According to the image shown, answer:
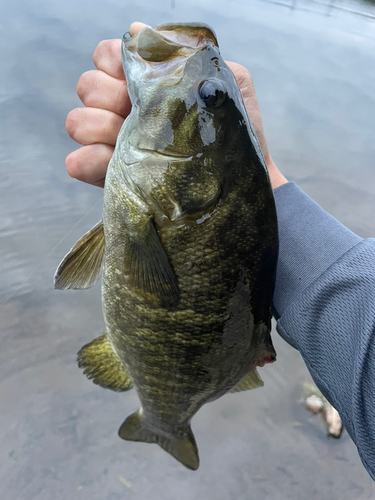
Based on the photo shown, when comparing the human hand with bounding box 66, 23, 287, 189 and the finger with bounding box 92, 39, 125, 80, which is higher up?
the finger with bounding box 92, 39, 125, 80

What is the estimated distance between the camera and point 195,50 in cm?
84

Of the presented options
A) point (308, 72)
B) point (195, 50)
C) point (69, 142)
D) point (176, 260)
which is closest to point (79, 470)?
point (176, 260)

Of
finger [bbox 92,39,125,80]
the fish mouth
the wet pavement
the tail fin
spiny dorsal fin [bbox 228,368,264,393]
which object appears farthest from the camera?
the wet pavement

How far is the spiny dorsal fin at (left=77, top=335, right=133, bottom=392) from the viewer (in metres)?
1.27

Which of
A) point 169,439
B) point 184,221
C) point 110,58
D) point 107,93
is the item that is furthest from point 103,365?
point 110,58

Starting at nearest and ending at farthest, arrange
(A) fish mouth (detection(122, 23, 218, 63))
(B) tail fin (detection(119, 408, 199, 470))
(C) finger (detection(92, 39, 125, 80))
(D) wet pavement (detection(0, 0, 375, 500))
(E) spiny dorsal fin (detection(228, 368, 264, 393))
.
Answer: (A) fish mouth (detection(122, 23, 218, 63))
(C) finger (detection(92, 39, 125, 80))
(E) spiny dorsal fin (detection(228, 368, 264, 393))
(B) tail fin (detection(119, 408, 199, 470))
(D) wet pavement (detection(0, 0, 375, 500))

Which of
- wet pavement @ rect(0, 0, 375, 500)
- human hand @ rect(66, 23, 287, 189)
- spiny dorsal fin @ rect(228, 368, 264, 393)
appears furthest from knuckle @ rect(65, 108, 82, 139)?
wet pavement @ rect(0, 0, 375, 500)

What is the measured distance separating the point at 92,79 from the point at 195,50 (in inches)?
17.5

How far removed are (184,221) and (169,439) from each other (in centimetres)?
107

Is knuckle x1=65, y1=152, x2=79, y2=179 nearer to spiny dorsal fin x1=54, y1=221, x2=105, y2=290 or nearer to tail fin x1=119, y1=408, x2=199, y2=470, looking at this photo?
spiny dorsal fin x1=54, y1=221, x2=105, y2=290

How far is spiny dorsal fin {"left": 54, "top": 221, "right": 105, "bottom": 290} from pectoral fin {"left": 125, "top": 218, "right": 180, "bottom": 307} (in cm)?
20

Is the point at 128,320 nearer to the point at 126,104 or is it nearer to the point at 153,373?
the point at 153,373

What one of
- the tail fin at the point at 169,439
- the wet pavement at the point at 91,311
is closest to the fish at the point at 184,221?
the tail fin at the point at 169,439

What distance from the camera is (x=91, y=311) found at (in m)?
2.21
